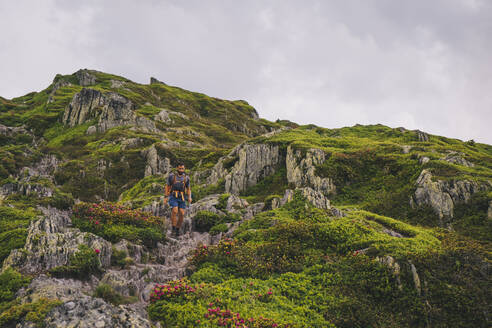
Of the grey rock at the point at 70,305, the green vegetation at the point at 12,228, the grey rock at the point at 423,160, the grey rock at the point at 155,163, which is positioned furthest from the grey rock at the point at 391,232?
the grey rock at the point at 155,163

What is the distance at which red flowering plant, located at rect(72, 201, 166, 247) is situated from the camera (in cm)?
1367

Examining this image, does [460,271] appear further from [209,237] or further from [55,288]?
[55,288]

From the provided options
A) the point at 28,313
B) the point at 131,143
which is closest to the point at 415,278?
the point at 28,313

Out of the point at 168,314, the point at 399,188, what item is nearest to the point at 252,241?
the point at 168,314

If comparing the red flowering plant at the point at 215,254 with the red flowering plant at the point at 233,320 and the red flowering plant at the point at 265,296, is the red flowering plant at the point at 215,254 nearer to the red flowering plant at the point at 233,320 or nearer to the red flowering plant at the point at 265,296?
the red flowering plant at the point at 265,296

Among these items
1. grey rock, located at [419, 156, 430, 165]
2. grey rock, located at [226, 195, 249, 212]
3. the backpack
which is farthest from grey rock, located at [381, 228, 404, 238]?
the backpack

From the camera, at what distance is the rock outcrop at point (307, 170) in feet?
80.8

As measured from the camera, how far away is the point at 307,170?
26.1m

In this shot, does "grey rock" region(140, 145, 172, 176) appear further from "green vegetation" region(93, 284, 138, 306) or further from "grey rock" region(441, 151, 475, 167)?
"grey rock" region(441, 151, 475, 167)

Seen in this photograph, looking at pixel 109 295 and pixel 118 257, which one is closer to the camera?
pixel 109 295

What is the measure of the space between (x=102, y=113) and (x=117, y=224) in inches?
2371

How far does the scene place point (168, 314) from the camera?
28.1 ft

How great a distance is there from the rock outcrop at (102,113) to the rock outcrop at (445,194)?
193 feet

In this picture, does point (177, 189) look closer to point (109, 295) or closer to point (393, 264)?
point (109, 295)
